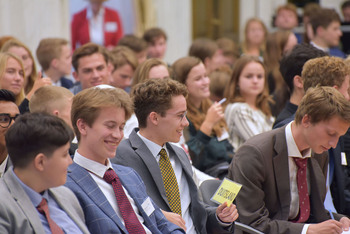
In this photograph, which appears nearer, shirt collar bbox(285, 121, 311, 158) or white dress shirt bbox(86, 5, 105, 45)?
shirt collar bbox(285, 121, 311, 158)

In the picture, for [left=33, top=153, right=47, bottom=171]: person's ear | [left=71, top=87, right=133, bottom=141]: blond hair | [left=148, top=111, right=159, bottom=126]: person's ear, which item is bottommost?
[left=148, top=111, right=159, bottom=126]: person's ear

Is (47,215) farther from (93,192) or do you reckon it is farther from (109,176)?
(109,176)

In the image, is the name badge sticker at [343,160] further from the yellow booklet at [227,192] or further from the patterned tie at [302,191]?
the yellow booklet at [227,192]

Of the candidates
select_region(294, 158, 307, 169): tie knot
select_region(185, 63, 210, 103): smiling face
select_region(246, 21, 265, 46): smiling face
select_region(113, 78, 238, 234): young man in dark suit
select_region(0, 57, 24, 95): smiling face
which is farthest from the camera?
select_region(246, 21, 265, 46): smiling face

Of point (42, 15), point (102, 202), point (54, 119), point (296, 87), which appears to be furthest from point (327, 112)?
point (42, 15)

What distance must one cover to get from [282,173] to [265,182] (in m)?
0.12

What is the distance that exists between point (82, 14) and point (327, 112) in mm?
6009

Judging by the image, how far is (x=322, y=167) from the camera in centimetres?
372

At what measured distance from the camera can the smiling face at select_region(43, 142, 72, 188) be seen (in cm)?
237

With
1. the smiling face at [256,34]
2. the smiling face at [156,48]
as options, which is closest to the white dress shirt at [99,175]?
the smiling face at [156,48]

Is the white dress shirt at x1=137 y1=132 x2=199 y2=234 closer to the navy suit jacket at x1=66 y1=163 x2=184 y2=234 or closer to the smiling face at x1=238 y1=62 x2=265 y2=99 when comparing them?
the navy suit jacket at x1=66 y1=163 x2=184 y2=234

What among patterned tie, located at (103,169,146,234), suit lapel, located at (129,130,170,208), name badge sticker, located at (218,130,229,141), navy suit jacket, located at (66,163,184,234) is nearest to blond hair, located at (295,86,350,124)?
suit lapel, located at (129,130,170,208)

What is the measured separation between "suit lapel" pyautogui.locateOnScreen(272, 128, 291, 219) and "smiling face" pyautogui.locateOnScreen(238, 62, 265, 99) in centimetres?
211

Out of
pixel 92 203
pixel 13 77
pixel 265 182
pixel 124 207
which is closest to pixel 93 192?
pixel 92 203
